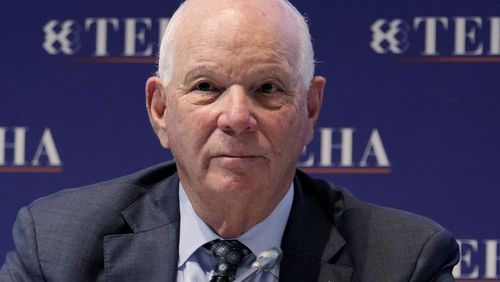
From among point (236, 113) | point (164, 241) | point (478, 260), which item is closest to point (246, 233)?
point (164, 241)

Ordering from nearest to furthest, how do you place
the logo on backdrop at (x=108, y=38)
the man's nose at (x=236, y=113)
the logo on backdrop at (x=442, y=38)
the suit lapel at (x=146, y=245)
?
1. the man's nose at (x=236, y=113)
2. the suit lapel at (x=146, y=245)
3. the logo on backdrop at (x=442, y=38)
4. the logo on backdrop at (x=108, y=38)

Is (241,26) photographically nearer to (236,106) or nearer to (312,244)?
(236,106)

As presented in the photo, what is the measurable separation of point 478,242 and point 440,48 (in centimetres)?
66

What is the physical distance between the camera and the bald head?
282cm

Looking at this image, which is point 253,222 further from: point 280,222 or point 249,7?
point 249,7

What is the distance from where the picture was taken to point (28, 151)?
3.83m

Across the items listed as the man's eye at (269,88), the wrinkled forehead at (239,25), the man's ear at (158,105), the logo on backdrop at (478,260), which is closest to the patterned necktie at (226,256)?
the man's ear at (158,105)

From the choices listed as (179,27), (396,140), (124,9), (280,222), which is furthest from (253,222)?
(124,9)

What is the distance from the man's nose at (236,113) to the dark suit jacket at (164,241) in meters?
0.41

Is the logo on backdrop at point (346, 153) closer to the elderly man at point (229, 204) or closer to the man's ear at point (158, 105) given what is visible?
the elderly man at point (229, 204)

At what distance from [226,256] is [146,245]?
0.23m

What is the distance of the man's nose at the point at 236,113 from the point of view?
2.71 metres

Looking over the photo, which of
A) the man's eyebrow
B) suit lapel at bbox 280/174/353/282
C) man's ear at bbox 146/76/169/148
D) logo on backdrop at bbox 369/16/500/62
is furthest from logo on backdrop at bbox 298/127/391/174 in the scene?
the man's eyebrow

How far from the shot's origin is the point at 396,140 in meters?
3.72
